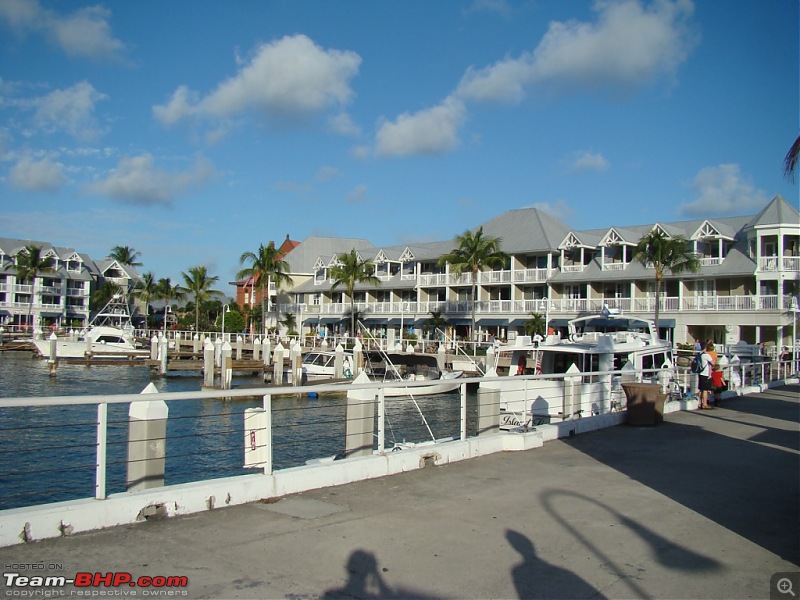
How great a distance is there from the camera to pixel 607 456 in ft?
39.2

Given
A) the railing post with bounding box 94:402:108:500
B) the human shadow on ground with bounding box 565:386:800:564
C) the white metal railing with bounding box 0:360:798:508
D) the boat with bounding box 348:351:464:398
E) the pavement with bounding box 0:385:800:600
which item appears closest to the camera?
the pavement with bounding box 0:385:800:600

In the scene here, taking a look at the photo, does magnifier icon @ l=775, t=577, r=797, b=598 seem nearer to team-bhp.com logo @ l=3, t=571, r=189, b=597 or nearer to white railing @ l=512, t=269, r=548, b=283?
team-bhp.com logo @ l=3, t=571, r=189, b=597

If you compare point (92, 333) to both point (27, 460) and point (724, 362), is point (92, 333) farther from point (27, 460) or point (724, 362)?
point (724, 362)

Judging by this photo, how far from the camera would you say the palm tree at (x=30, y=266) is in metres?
82.0

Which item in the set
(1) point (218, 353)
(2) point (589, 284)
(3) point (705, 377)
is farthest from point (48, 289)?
(3) point (705, 377)

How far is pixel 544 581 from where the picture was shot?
19.1 feet

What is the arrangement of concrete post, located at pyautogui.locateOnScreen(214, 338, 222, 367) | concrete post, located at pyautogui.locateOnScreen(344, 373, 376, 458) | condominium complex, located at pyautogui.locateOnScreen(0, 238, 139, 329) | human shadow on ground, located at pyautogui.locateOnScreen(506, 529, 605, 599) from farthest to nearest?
→ condominium complex, located at pyautogui.locateOnScreen(0, 238, 139, 329) → concrete post, located at pyautogui.locateOnScreen(214, 338, 222, 367) → concrete post, located at pyautogui.locateOnScreen(344, 373, 376, 458) → human shadow on ground, located at pyautogui.locateOnScreen(506, 529, 605, 599)

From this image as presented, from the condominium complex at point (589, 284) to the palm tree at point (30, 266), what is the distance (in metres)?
32.0

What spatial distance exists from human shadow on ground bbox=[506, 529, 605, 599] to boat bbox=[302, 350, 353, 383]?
1394 inches

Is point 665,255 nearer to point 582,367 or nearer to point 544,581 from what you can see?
point 582,367

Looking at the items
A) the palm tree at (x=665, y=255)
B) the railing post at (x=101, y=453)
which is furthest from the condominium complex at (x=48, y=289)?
the railing post at (x=101, y=453)

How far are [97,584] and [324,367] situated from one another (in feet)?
124

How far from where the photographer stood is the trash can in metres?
15.8

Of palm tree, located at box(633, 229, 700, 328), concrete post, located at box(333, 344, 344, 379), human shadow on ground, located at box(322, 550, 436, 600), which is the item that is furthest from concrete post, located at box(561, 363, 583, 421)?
palm tree, located at box(633, 229, 700, 328)
